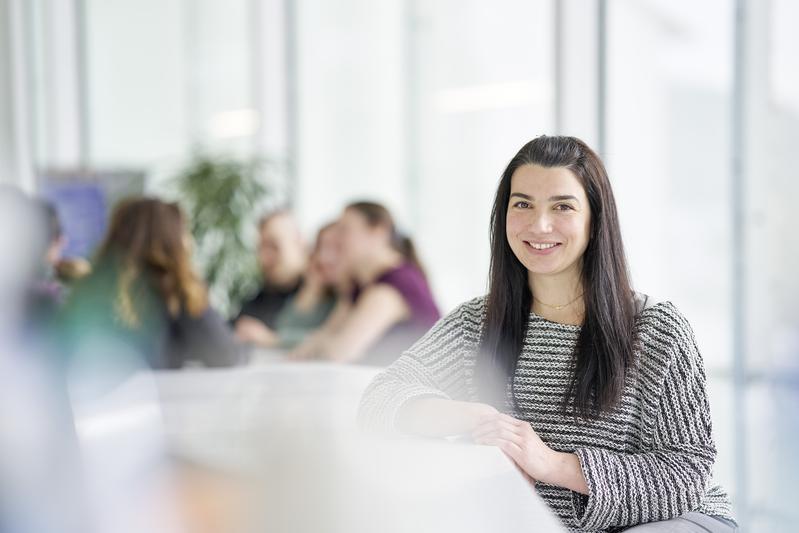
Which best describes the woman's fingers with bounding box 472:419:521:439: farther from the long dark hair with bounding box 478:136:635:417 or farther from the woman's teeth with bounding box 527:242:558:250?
the woman's teeth with bounding box 527:242:558:250

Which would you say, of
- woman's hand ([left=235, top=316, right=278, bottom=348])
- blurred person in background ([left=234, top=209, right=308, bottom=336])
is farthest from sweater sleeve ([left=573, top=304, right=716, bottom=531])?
blurred person in background ([left=234, top=209, right=308, bottom=336])

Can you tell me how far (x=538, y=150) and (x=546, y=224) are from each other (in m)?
0.13

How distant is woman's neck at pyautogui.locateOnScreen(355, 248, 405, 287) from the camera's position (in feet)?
11.8

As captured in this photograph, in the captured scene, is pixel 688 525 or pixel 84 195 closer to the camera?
pixel 688 525

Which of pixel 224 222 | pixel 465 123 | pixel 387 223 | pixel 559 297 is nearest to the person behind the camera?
pixel 559 297

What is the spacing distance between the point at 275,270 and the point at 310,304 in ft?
1.63

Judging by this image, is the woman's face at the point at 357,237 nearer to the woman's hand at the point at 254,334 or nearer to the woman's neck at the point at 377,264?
the woman's neck at the point at 377,264

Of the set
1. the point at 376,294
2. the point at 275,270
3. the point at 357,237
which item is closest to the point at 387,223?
the point at 357,237

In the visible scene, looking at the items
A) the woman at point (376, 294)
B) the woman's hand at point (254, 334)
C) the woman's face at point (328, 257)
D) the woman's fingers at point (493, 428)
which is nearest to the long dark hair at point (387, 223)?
the woman at point (376, 294)

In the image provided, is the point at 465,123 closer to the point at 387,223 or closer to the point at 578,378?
the point at 387,223

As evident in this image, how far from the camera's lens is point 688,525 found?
1485 millimetres

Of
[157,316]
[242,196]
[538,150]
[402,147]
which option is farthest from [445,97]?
[538,150]

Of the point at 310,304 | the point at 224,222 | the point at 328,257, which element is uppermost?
the point at 224,222

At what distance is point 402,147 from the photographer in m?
6.52
